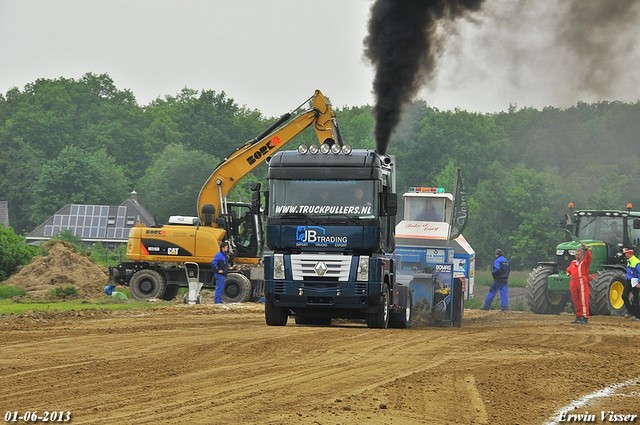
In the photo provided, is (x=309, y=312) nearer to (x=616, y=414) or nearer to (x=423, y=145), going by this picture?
(x=616, y=414)

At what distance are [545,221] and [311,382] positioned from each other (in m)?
68.2

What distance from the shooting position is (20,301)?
33656 millimetres

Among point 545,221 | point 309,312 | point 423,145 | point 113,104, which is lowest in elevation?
point 309,312

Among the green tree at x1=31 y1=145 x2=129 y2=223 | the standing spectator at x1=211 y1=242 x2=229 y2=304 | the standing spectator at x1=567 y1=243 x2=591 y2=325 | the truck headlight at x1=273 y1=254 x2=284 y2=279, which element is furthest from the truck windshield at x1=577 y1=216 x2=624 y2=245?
the green tree at x1=31 y1=145 x2=129 y2=223

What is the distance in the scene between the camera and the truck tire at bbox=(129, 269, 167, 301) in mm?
35531

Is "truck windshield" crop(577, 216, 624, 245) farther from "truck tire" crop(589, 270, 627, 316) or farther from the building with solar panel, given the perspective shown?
the building with solar panel

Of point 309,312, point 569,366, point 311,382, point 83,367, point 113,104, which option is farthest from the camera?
point 113,104

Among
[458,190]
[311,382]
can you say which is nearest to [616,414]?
[311,382]

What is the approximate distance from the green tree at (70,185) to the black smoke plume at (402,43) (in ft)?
265

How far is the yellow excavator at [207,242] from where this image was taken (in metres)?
35.4

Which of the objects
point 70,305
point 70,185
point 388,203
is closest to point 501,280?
point 70,305

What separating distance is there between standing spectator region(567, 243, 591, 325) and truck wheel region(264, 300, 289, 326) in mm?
8876

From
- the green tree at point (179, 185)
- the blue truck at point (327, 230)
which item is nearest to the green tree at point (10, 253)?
the blue truck at point (327, 230)

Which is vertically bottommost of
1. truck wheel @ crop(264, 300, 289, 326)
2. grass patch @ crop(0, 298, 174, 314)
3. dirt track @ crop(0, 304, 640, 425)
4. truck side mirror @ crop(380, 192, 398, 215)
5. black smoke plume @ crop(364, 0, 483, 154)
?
dirt track @ crop(0, 304, 640, 425)
